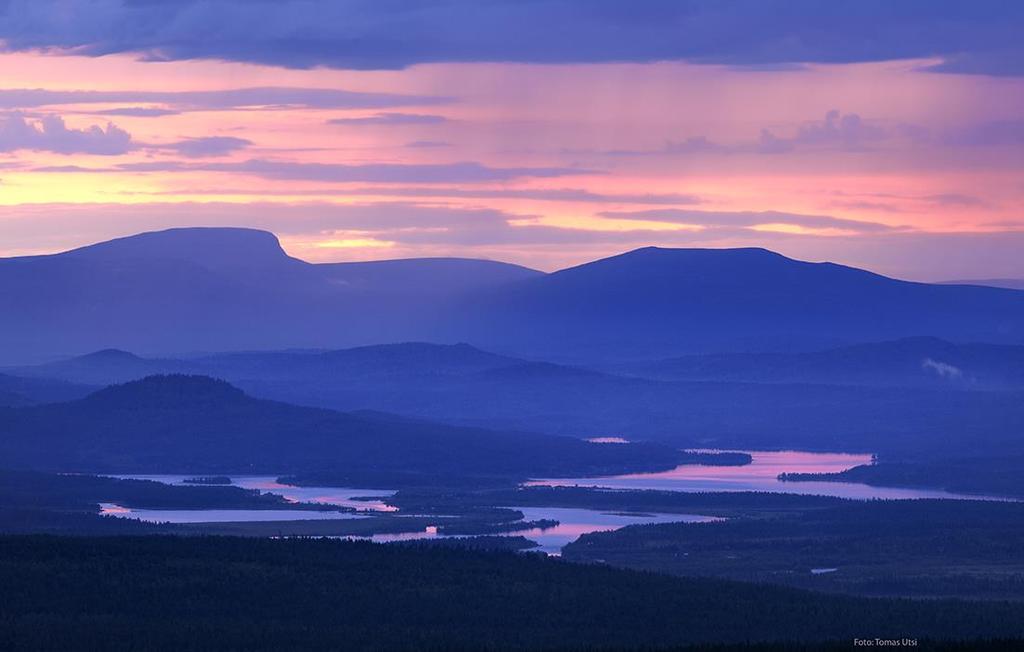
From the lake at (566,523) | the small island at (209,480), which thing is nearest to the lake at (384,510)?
the lake at (566,523)

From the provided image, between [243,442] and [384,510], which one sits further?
[243,442]

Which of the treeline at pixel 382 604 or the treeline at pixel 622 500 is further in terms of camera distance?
the treeline at pixel 622 500

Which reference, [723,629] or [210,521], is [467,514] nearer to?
[210,521]

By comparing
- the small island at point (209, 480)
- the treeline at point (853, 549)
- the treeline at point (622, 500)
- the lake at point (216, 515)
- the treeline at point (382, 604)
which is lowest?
the treeline at point (382, 604)

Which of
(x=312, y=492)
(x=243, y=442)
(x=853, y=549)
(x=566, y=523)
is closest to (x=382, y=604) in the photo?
(x=853, y=549)

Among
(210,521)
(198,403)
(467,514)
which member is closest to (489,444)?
(198,403)

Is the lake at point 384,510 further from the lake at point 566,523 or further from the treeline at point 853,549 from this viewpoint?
the treeline at point 853,549

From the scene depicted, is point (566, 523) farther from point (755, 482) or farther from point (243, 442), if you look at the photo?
point (243, 442)
